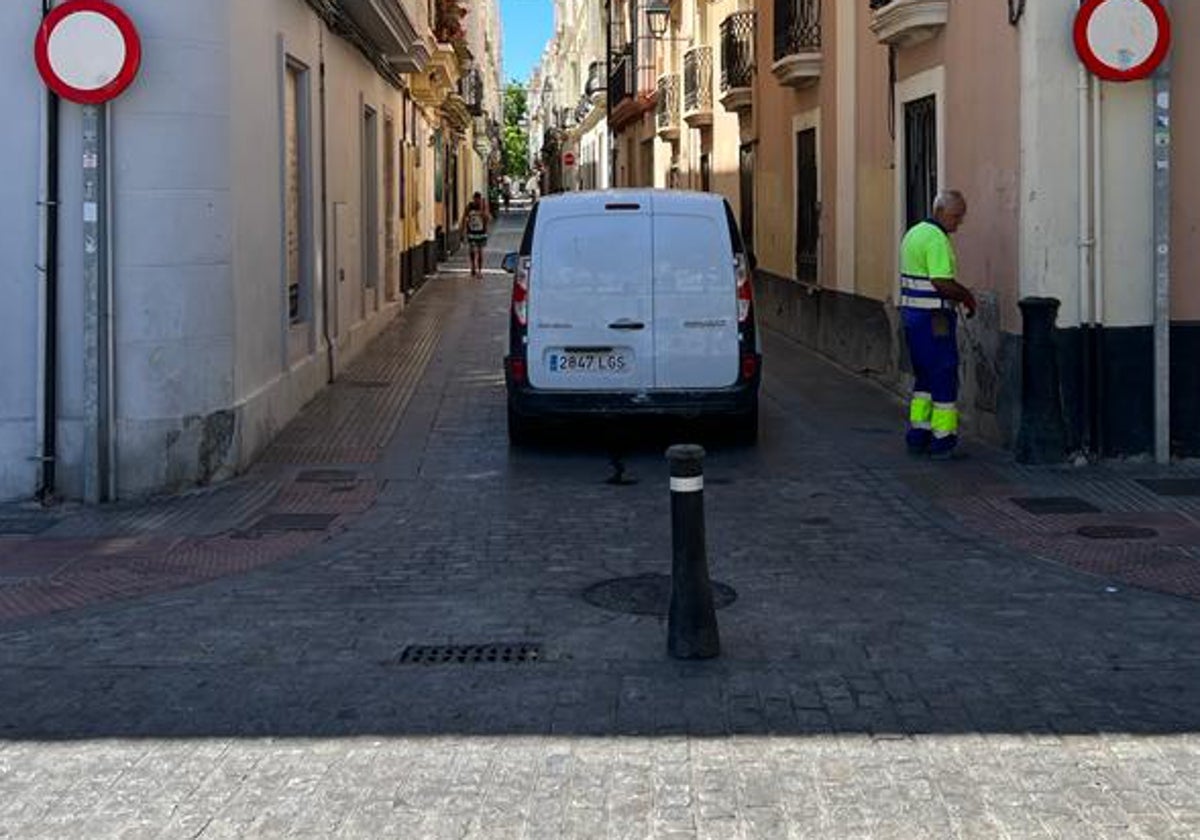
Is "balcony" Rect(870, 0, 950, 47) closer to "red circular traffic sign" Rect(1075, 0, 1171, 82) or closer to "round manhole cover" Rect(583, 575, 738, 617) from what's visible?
"red circular traffic sign" Rect(1075, 0, 1171, 82)

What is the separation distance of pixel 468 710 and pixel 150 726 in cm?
111

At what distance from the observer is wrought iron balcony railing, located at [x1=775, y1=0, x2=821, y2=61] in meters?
17.4

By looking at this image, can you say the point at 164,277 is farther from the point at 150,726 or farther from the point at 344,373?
the point at 344,373

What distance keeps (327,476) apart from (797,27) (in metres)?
10.0

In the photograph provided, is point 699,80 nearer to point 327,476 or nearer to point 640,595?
point 327,476

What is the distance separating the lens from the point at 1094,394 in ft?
33.3

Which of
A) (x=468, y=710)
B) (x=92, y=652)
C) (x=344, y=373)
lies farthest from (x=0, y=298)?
(x=344, y=373)

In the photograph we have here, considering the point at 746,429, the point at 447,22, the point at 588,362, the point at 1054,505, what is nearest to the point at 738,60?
the point at 447,22

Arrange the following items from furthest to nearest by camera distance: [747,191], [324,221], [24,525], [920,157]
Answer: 1. [747,191]
2. [324,221]
3. [920,157]
4. [24,525]

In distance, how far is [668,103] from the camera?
104 feet

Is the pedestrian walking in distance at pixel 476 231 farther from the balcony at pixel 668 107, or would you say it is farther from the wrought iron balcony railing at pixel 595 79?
the wrought iron balcony railing at pixel 595 79

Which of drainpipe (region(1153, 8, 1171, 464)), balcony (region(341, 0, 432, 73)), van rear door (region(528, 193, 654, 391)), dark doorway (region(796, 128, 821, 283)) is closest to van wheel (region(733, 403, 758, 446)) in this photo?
van rear door (region(528, 193, 654, 391))

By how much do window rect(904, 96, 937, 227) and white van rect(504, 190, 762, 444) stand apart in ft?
10.3

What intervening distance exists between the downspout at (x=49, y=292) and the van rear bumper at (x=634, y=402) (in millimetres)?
3123
